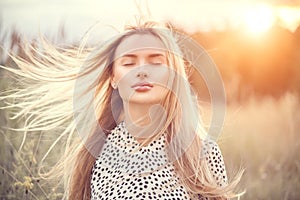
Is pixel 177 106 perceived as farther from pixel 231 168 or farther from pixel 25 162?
pixel 25 162

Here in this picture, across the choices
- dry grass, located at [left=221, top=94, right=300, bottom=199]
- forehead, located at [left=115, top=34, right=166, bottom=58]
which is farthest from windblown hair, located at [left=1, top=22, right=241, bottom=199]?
dry grass, located at [left=221, top=94, right=300, bottom=199]

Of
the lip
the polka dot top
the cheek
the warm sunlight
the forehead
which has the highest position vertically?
the warm sunlight

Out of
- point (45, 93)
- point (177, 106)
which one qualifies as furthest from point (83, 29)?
point (177, 106)

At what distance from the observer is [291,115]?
2.82m

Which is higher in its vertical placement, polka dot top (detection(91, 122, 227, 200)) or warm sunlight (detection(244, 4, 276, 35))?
warm sunlight (detection(244, 4, 276, 35))

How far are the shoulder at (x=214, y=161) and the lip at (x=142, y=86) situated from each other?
9.3 inches

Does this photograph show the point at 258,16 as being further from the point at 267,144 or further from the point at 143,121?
the point at 143,121

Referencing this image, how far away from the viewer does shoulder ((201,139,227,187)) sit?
8.49ft

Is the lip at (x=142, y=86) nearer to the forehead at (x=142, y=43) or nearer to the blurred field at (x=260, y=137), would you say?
the forehead at (x=142, y=43)

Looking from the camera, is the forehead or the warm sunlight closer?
the forehead

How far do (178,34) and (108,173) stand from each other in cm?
49

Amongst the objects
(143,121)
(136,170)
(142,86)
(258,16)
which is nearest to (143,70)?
(142,86)

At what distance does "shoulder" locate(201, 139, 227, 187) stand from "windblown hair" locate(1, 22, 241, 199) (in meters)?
0.02

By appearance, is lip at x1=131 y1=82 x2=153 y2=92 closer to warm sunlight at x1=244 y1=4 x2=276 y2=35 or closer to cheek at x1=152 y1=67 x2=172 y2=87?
cheek at x1=152 y1=67 x2=172 y2=87
